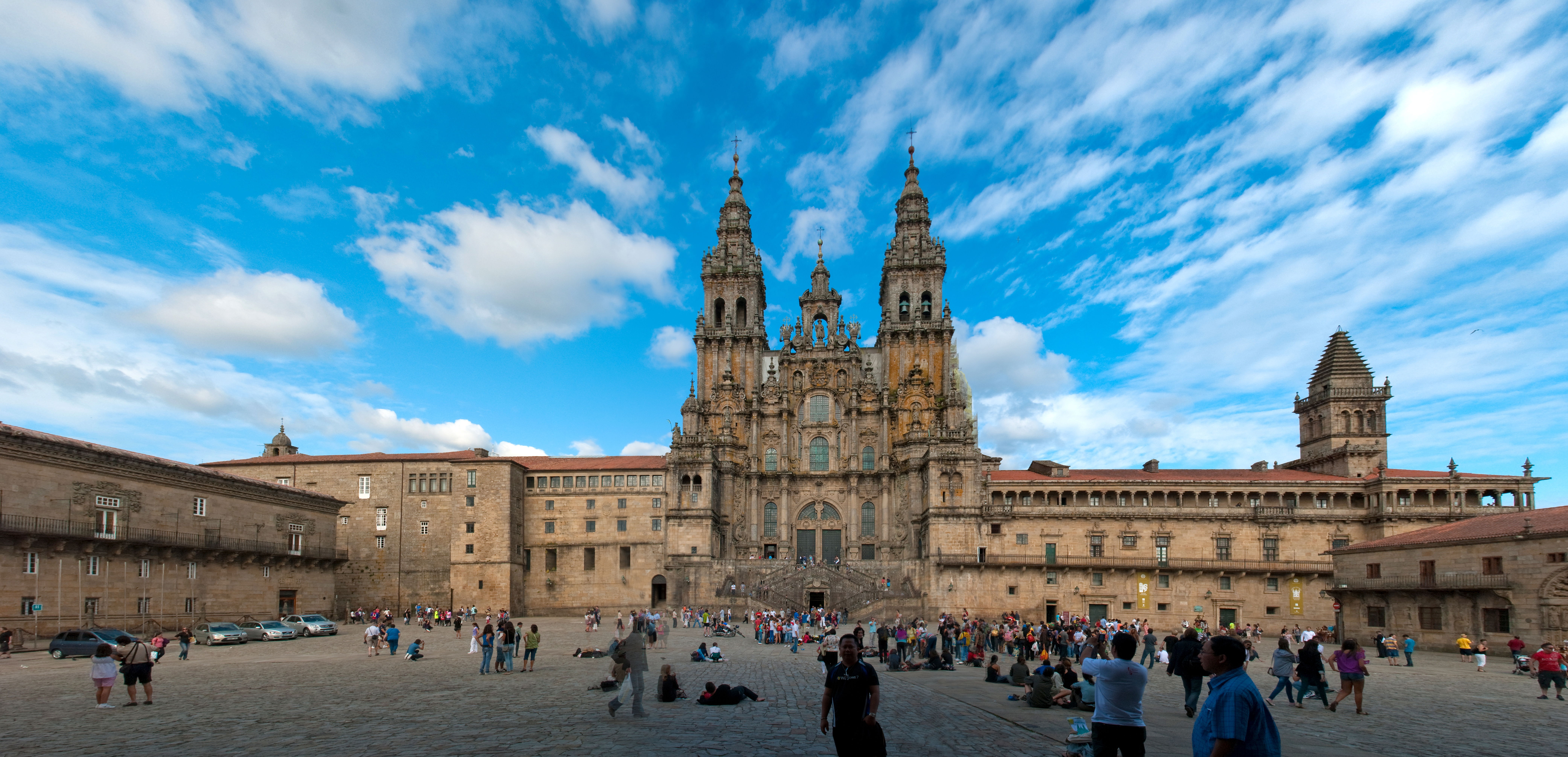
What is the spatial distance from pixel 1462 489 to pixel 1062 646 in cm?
4546

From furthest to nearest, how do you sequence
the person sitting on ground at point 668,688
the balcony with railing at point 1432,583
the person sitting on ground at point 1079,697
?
the balcony with railing at point 1432,583 → the person sitting on ground at point 668,688 → the person sitting on ground at point 1079,697

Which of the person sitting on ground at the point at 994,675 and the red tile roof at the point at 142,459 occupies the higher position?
the red tile roof at the point at 142,459

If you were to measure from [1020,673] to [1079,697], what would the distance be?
2.60 m

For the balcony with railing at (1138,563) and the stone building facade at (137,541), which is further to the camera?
the balcony with railing at (1138,563)

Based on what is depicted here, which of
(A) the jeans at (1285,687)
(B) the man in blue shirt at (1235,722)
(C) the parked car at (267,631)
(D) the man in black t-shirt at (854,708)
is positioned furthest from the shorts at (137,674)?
(C) the parked car at (267,631)

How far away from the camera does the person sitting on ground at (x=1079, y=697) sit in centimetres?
1638

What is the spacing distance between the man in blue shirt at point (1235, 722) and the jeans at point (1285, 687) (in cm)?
1392

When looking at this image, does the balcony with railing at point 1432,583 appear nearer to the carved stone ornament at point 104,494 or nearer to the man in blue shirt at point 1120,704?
the man in blue shirt at point 1120,704

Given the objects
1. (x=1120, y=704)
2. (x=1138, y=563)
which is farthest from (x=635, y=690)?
(x=1138, y=563)

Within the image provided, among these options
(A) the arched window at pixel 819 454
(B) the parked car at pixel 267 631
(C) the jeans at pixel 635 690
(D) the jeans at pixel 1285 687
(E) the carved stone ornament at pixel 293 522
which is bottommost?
(B) the parked car at pixel 267 631

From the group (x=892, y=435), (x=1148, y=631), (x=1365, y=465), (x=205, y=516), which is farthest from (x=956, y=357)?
(x=205, y=516)

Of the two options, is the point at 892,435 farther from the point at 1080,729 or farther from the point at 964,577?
the point at 1080,729

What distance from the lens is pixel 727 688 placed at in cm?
1734

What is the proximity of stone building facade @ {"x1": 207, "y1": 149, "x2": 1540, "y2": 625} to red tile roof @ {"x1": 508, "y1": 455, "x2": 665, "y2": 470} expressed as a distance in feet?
0.84
